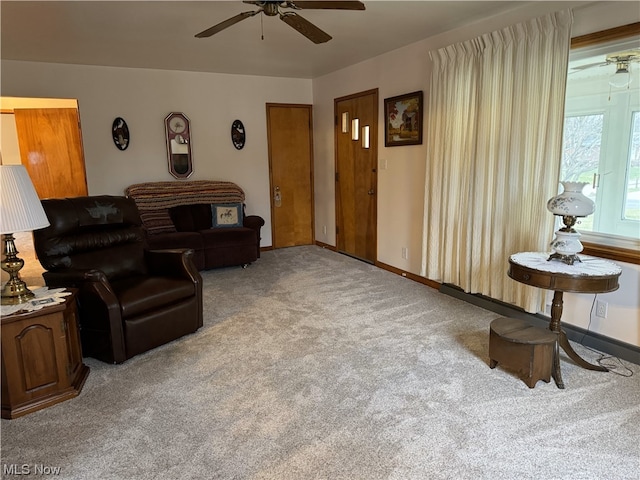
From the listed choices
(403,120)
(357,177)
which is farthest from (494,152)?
(357,177)

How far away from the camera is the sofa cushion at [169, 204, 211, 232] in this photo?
207 inches

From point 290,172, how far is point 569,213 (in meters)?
4.44

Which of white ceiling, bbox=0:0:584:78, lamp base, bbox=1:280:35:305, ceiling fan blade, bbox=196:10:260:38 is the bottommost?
lamp base, bbox=1:280:35:305

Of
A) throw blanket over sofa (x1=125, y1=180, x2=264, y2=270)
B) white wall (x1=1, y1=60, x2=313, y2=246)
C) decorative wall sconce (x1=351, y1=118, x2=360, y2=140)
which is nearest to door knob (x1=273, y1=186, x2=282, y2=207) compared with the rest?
white wall (x1=1, y1=60, x2=313, y2=246)

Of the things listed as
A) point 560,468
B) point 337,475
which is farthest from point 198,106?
point 560,468

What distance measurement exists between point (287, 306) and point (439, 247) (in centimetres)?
159

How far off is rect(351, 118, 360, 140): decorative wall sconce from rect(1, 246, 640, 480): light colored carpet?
278cm

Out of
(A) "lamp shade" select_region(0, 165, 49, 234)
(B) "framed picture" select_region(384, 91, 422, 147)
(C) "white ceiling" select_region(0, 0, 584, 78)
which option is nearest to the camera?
(A) "lamp shade" select_region(0, 165, 49, 234)

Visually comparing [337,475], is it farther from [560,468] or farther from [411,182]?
[411,182]

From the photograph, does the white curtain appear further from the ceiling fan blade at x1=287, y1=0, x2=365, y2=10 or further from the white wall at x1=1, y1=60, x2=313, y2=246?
the white wall at x1=1, y1=60, x2=313, y2=246

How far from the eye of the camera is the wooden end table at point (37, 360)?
7.22 feet

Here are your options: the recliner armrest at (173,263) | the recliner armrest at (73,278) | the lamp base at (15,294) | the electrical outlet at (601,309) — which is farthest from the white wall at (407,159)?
the lamp base at (15,294)

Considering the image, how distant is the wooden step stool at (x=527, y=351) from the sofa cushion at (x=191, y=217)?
3.91 metres

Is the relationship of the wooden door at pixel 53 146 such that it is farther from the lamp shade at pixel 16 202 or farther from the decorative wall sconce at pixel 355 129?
the lamp shade at pixel 16 202
